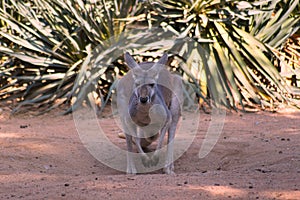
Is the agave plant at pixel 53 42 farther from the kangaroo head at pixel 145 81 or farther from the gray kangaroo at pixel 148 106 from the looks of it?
the kangaroo head at pixel 145 81

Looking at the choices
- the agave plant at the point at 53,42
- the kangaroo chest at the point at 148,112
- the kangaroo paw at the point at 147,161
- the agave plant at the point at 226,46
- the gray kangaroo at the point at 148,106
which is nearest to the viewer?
the gray kangaroo at the point at 148,106

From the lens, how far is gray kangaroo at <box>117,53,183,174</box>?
627 centimetres

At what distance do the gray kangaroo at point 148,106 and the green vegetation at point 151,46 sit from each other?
250 cm

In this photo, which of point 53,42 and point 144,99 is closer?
point 144,99

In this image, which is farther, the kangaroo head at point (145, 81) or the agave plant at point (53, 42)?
the agave plant at point (53, 42)

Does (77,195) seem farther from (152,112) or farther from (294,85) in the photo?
(294,85)

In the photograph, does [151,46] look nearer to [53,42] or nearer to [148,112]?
[53,42]

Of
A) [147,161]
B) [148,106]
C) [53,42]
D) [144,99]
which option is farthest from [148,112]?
[53,42]

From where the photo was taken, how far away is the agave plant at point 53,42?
32.9ft

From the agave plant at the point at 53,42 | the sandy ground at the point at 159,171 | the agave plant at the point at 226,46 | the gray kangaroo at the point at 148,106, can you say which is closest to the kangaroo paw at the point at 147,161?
the gray kangaroo at the point at 148,106

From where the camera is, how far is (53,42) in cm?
1030

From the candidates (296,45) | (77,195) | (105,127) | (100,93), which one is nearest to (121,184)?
(77,195)

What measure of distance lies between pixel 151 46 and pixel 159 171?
3462 millimetres

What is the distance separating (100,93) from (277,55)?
3.07 metres
